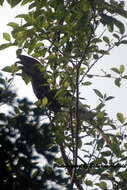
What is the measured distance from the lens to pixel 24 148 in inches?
63.9

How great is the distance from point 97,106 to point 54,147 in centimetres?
216

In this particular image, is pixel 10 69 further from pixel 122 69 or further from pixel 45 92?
pixel 122 69

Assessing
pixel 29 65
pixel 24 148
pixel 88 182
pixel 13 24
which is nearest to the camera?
pixel 24 148

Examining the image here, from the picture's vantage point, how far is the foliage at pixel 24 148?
1.51m

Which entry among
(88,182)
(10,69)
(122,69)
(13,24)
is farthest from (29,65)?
(88,182)

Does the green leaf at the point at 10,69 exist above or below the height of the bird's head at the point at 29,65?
below

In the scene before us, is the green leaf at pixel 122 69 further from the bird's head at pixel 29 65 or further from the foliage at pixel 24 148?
the foliage at pixel 24 148

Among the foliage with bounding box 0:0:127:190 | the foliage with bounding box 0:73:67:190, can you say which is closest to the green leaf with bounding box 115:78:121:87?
the foliage with bounding box 0:0:127:190

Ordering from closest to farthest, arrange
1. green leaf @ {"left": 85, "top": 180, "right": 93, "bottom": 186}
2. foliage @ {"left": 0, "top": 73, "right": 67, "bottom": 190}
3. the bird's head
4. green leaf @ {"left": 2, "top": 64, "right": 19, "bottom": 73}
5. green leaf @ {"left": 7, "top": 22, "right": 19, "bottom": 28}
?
foliage @ {"left": 0, "top": 73, "right": 67, "bottom": 190} < green leaf @ {"left": 7, "top": 22, "right": 19, "bottom": 28} < green leaf @ {"left": 85, "top": 180, "right": 93, "bottom": 186} < green leaf @ {"left": 2, "top": 64, "right": 19, "bottom": 73} < the bird's head

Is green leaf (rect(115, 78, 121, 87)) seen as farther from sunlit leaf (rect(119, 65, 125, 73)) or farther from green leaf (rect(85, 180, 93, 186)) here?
green leaf (rect(85, 180, 93, 186))

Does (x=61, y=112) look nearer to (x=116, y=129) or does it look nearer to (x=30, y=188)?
(x=116, y=129)

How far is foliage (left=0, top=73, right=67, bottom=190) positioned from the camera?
1.51m

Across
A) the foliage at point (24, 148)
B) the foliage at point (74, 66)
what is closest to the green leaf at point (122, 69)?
the foliage at point (74, 66)

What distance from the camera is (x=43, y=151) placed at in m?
1.69
